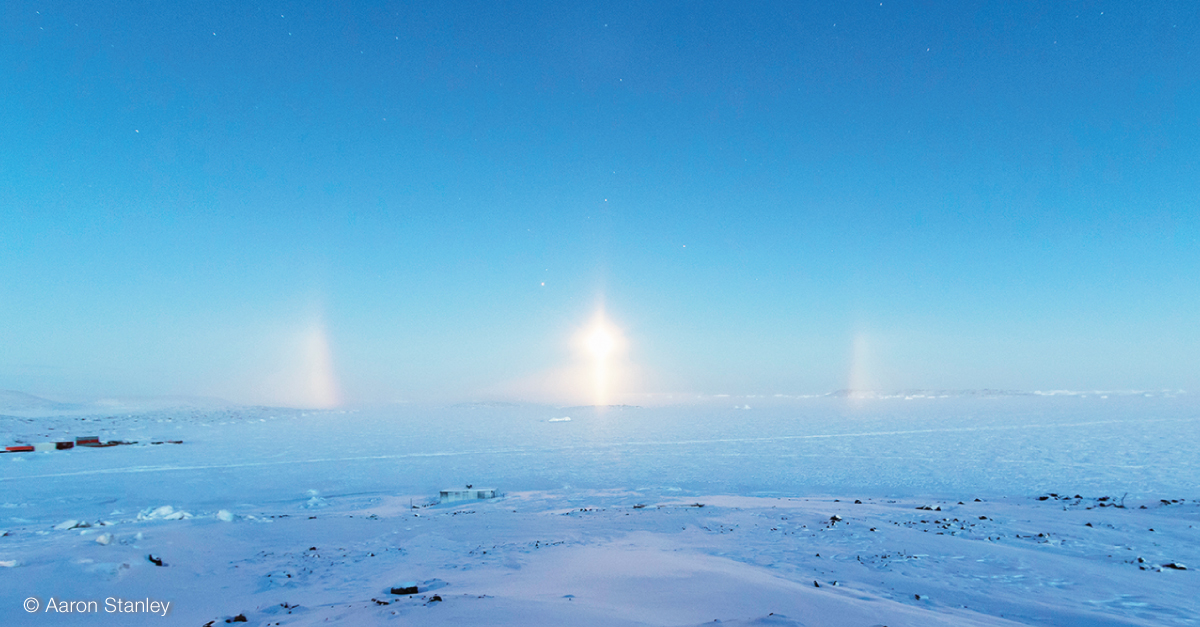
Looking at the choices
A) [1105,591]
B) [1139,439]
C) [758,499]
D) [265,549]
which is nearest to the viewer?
[1105,591]

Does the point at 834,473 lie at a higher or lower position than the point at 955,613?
lower

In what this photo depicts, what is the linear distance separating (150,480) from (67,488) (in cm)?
220

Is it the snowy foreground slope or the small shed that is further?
the small shed

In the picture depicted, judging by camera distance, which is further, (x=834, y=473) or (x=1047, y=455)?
(x=1047, y=455)

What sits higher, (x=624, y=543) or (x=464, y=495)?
(x=624, y=543)

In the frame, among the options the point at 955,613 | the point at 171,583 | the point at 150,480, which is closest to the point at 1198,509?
the point at 955,613

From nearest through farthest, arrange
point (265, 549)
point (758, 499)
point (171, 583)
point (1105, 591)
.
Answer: point (1105, 591) → point (171, 583) → point (265, 549) → point (758, 499)

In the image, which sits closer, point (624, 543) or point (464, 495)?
point (624, 543)

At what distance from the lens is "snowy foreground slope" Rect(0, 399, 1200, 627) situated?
5504 millimetres

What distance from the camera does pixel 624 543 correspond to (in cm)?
929

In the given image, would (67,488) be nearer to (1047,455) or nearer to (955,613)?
(955,613)

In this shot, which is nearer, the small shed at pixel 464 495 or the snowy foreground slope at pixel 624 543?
the snowy foreground slope at pixel 624 543

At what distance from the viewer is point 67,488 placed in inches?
703

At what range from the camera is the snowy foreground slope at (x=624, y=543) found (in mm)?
5504
